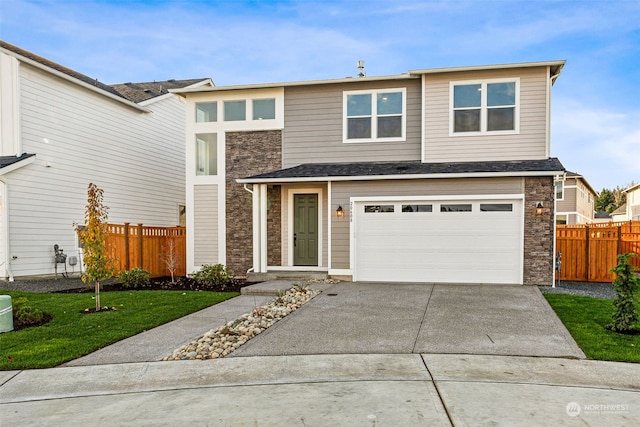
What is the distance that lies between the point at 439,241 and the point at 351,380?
7.30 metres

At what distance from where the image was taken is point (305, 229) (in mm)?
13102

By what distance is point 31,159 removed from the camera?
12398mm

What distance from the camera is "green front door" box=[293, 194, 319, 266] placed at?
513 inches

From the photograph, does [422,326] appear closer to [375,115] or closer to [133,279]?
[375,115]

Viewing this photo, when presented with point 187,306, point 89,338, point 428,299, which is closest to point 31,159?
point 187,306

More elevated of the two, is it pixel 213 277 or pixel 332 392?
pixel 332 392

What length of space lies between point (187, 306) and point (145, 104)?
1164 centimetres

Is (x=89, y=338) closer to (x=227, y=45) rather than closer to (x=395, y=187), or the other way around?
(x=395, y=187)

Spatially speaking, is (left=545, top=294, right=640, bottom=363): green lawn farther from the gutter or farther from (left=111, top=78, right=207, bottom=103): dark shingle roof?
(left=111, top=78, right=207, bottom=103): dark shingle roof

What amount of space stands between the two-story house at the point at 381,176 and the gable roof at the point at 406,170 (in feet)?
0.15

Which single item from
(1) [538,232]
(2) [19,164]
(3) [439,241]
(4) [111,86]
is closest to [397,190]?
(3) [439,241]

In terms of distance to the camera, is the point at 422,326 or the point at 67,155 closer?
the point at 422,326

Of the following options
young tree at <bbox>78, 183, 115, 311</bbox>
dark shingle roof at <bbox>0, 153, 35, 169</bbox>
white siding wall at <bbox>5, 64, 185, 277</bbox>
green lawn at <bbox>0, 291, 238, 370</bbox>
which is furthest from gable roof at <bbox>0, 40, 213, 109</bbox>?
green lawn at <bbox>0, 291, 238, 370</bbox>

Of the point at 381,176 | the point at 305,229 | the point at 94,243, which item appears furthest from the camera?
the point at 305,229
